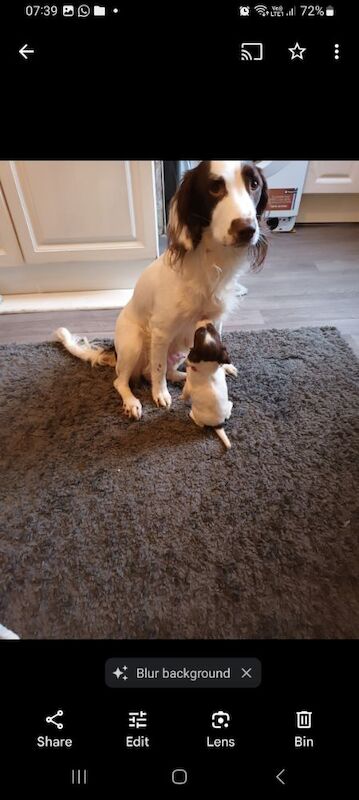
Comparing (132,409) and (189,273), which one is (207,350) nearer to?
(189,273)

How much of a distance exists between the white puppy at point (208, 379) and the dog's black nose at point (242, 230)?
280mm

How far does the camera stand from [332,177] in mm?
2672

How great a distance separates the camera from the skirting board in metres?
2.15

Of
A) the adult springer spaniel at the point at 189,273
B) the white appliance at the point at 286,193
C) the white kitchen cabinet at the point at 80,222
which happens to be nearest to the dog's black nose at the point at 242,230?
the adult springer spaniel at the point at 189,273

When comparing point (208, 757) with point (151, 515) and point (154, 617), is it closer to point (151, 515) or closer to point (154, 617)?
point (154, 617)

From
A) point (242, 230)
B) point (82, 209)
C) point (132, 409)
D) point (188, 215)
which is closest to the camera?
point (242, 230)

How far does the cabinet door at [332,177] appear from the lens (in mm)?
2609

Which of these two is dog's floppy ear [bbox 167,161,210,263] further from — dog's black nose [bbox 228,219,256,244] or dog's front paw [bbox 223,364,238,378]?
dog's front paw [bbox 223,364,238,378]

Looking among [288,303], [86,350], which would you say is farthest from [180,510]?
[288,303]

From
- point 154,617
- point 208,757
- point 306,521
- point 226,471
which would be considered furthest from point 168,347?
point 208,757

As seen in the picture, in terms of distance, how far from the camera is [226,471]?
4.16ft
